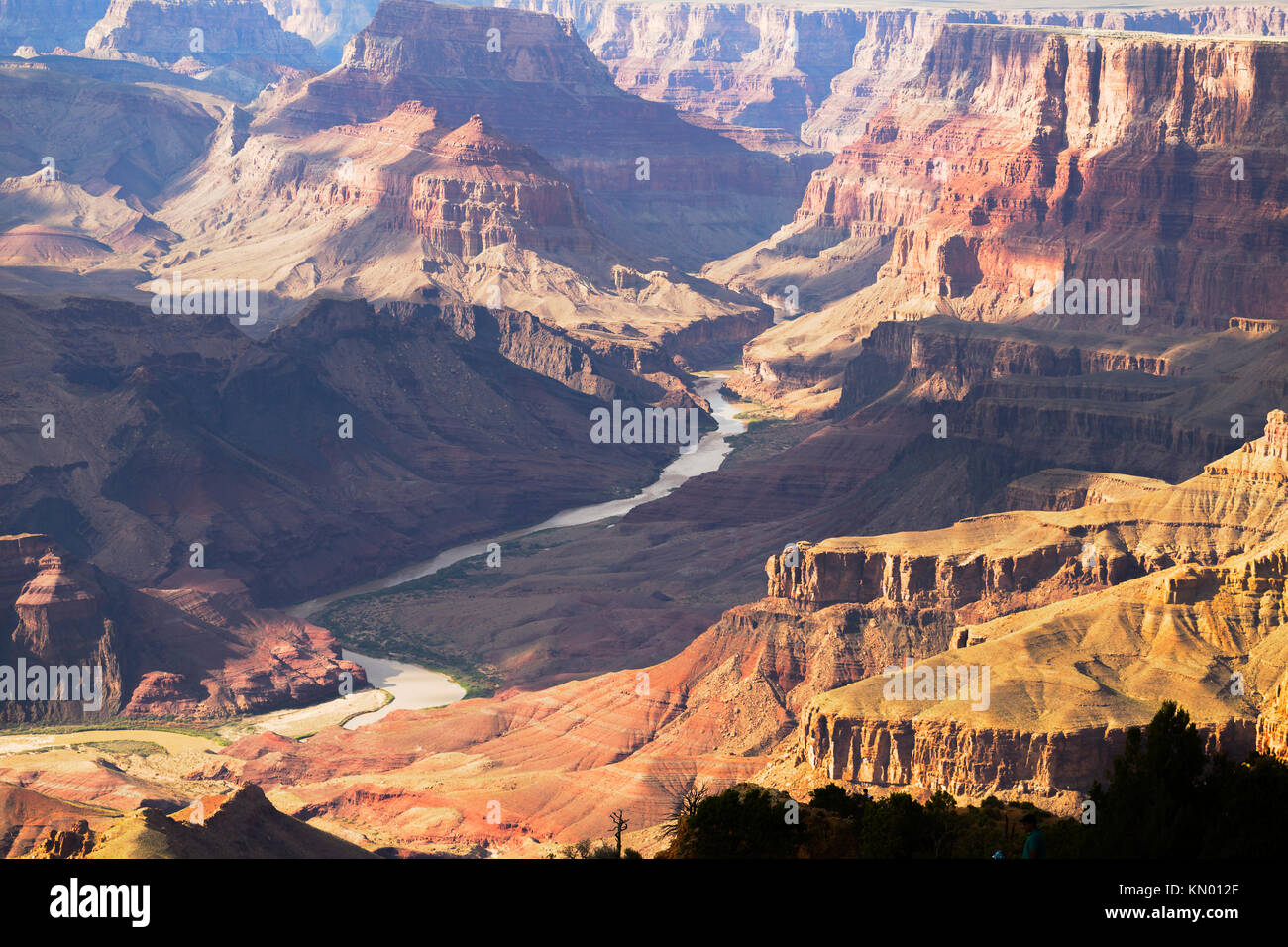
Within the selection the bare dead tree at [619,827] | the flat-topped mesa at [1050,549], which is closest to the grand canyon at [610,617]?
the flat-topped mesa at [1050,549]

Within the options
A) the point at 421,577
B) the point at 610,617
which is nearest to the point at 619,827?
the point at 610,617

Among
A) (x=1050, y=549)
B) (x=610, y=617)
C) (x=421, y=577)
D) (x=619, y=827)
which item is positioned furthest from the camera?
(x=421, y=577)

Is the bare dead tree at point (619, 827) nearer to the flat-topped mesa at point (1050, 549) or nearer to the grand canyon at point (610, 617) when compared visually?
the grand canyon at point (610, 617)

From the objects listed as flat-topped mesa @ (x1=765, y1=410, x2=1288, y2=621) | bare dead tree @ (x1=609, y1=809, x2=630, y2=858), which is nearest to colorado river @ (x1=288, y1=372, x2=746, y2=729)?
flat-topped mesa @ (x1=765, y1=410, x2=1288, y2=621)

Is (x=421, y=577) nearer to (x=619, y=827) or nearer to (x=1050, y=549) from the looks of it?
(x=1050, y=549)

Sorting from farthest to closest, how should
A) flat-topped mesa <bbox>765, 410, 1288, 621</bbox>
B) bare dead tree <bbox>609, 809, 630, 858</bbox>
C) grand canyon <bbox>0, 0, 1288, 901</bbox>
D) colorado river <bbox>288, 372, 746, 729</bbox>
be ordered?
colorado river <bbox>288, 372, 746, 729</bbox> → flat-topped mesa <bbox>765, 410, 1288, 621</bbox> → grand canyon <bbox>0, 0, 1288, 901</bbox> → bare dead tree <bbox>609, 809, 630, 858</bbox>

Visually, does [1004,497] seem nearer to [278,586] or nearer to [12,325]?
[278,586]

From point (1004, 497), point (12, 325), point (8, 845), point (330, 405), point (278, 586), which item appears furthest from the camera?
point (330, 405)

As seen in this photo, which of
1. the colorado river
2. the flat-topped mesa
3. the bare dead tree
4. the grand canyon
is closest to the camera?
the bare dead tree

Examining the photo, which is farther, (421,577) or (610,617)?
(421,577)

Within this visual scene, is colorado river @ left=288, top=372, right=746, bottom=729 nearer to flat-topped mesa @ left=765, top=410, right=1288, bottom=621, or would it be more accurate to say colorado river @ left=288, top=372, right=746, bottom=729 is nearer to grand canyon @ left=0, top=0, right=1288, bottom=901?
grand canyon @ left=0, top=0, right=1288, bottom=901
